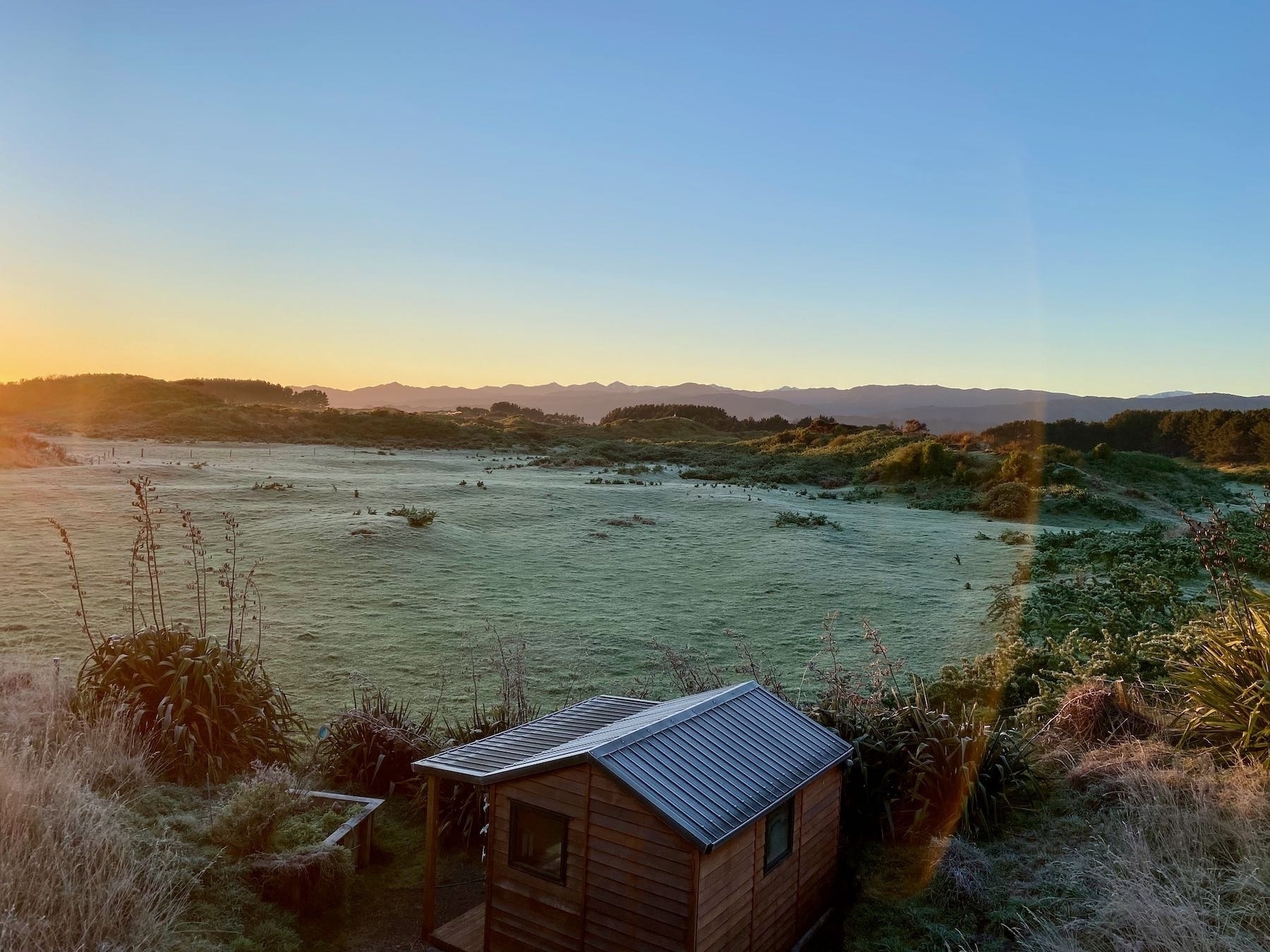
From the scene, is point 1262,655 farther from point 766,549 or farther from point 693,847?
point 766,549

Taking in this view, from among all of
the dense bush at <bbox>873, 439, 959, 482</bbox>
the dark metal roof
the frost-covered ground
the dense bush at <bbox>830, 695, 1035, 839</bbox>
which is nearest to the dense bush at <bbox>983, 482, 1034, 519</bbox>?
the frost-covered ground

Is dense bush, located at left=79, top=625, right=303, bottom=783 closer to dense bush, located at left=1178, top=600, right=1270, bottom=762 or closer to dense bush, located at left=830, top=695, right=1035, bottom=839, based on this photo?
dense bush, located at left=830, top=695, right=1035, bottom=839

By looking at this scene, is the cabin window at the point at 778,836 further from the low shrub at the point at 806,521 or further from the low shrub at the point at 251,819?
the low shrub at the point at 806,521

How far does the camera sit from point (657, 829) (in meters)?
6.22

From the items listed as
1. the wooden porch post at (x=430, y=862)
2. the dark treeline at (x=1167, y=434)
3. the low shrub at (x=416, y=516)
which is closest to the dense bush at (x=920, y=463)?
the dark treeline at (x=1167, y=434)

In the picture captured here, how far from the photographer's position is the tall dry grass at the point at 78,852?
19.5ft

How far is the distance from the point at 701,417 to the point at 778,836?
301 feet

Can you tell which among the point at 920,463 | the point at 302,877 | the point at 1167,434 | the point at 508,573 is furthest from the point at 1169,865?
the point at 1167,434

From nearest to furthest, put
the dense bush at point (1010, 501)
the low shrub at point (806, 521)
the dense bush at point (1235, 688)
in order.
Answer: the dense bush at point (1235, 688) → the low shrub at point (806, 521) → the dense bush at point (1010, 501)

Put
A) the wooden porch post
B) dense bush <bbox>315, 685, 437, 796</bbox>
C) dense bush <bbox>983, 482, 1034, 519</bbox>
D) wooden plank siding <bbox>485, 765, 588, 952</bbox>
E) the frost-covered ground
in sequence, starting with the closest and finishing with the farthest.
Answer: wooden plank siding <bbox>485, 765, 588, 952</bbox>, the wooden porch post, dense bush <bbox>315, 685, 437, 796</bbox>, the frost-covered ground, dense bush <bbox>983, 482, 1034, 519</bbox>

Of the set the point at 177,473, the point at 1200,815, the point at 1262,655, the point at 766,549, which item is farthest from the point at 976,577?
the point at 177,473

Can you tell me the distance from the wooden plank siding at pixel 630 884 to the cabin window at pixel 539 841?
58mm

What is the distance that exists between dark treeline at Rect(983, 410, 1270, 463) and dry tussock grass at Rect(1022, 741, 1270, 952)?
37.8 metres

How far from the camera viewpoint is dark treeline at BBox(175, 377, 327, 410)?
109m
